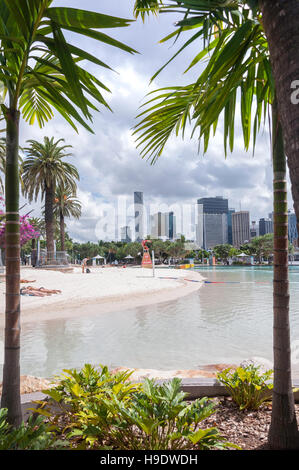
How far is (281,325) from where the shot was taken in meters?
2.20

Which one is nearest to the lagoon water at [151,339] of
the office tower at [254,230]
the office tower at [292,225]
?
the office tower at [292,225]

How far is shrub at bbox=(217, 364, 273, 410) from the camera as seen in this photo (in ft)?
8.73

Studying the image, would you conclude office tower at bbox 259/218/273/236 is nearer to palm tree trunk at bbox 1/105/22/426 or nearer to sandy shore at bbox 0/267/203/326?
sandy shore at bbox 0/267/203/326

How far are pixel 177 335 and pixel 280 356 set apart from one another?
6.90 m

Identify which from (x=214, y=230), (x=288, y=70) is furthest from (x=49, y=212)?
(x=214, y=230)

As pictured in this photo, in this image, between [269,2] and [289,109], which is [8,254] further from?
[269,2]

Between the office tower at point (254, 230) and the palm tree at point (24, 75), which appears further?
the office tower at point (254, 230)

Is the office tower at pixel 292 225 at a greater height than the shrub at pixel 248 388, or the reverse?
the office tower at pixel 292 225

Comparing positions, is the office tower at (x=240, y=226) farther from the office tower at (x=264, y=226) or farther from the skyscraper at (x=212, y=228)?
the office tower at (x=264, y=226)

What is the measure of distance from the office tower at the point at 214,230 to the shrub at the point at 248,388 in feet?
568

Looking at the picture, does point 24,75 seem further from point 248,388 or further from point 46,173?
point 46,173

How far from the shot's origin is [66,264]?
109 feet

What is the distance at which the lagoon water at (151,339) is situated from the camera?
655 cm
